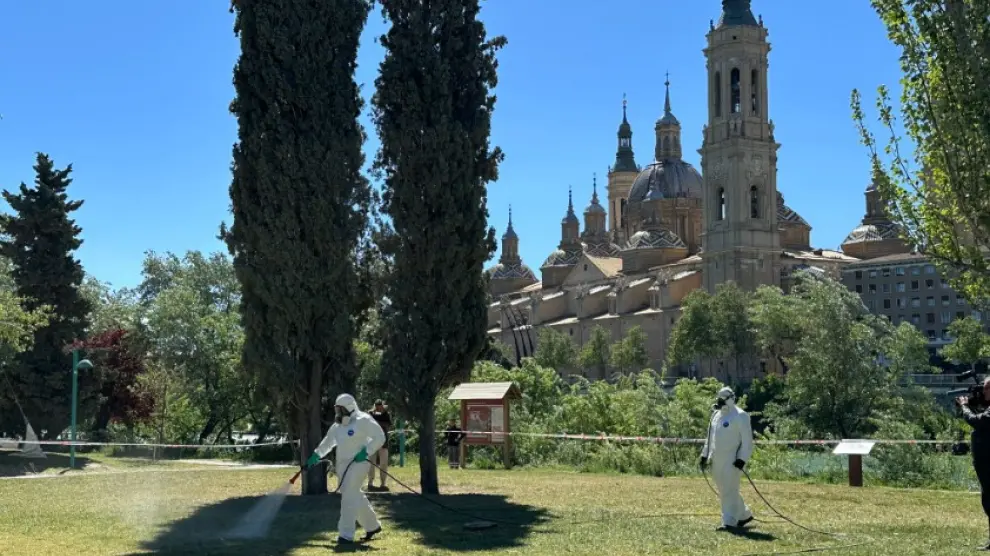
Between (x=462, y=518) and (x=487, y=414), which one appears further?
(x=487, y=414)

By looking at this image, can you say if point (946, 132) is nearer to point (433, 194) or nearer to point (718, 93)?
point (433, 194)

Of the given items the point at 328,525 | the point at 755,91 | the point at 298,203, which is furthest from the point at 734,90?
the point at 328,525

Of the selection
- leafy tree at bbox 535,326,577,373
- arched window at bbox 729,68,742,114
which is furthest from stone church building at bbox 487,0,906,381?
leafy tree at bbox 535,326,577,373

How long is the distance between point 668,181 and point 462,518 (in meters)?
127

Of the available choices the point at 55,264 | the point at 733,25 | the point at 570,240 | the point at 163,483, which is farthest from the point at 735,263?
the point at 163,483

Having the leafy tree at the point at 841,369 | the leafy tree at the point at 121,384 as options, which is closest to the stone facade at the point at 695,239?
the leafy tree at the point at 841,369

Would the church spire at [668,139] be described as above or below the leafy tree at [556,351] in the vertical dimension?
above

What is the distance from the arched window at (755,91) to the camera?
335 feet

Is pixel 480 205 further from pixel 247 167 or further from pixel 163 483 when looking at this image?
pixel 163 483

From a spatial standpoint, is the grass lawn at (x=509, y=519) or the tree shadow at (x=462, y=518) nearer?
the grass lawn at (x=509, y=519)

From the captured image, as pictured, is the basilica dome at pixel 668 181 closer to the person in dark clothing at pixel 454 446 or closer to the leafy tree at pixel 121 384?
the leafy tree at pixel 121 384

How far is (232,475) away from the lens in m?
24.3

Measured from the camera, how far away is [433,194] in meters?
18.7

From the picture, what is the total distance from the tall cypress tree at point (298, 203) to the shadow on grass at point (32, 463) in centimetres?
1045
